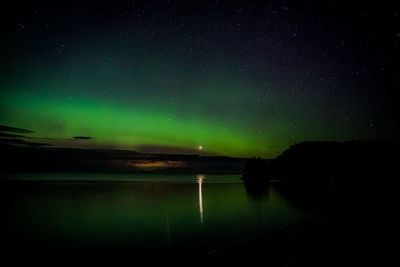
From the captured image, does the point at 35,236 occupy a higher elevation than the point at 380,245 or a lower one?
lower

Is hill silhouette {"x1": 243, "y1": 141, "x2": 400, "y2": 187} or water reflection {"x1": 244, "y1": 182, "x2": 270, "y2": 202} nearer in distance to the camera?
water reflection {"x1": 244, "y1": 182, "x2": 270, "y2": 202}

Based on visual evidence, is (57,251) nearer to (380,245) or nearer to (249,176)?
(380,245)

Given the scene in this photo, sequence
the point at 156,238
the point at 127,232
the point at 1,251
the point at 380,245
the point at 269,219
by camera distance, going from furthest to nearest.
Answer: the point at 269,219 → the point at 127,232 → the point at 156,238 → the point at 1,251 → the point at 380,245

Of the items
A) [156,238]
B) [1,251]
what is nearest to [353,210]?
[156,238]

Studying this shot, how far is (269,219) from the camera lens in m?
32.9

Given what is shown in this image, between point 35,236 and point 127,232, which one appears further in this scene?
point 127,232

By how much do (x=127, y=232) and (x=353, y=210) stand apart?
59.5 ft

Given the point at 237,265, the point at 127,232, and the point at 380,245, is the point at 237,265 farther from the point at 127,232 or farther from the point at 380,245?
the point at 127,232

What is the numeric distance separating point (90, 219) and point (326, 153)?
189746 mm

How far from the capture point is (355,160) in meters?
151

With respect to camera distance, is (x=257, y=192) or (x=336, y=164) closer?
(x=257, y=192)

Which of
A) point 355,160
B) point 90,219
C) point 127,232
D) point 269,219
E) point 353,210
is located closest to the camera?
point 353,210

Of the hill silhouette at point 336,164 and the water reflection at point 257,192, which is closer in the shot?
the water reflection at point 257,192

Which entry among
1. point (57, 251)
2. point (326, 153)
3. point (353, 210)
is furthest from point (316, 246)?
point (326, 153)
